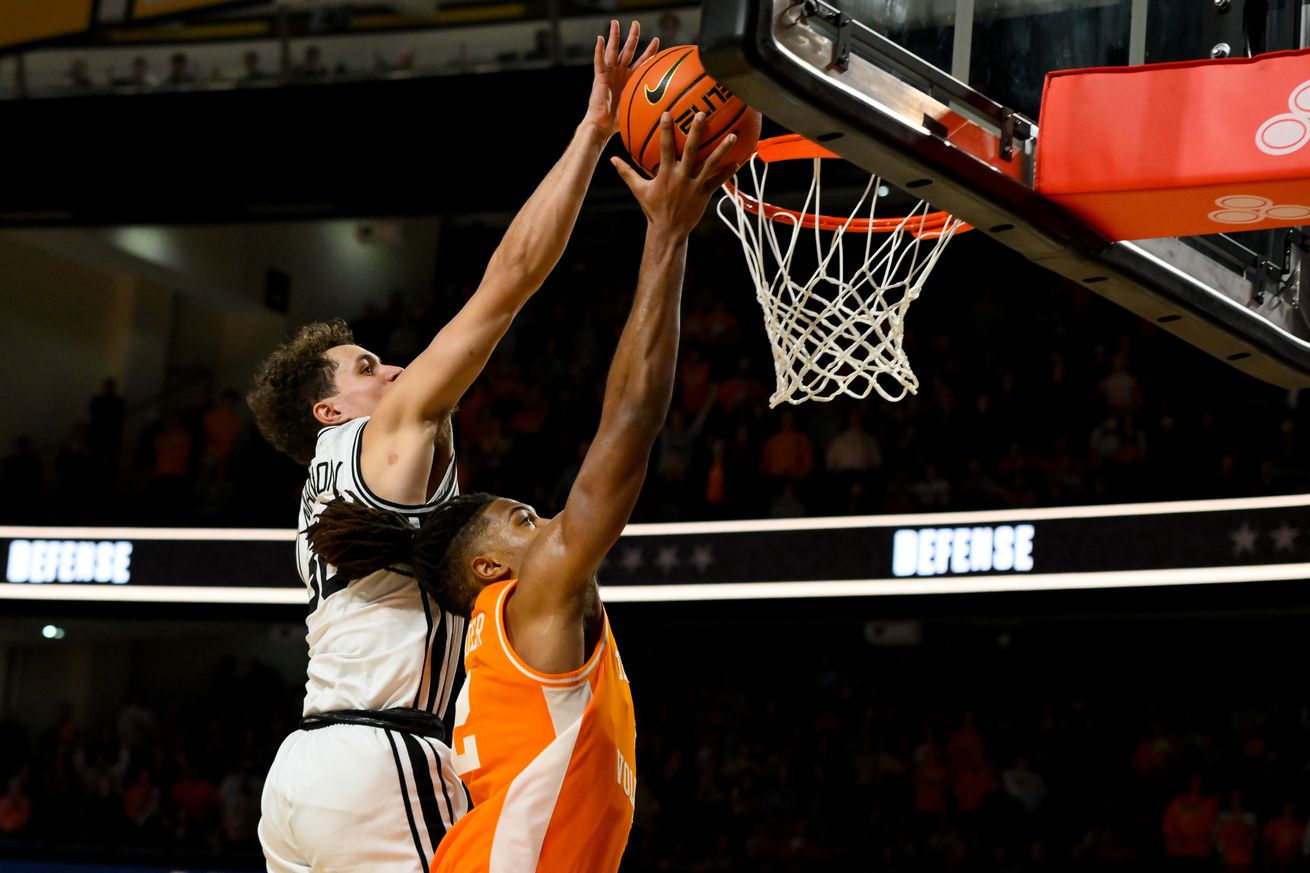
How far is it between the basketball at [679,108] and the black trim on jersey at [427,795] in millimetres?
1197

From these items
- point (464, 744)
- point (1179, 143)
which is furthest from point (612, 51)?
point (464, 744)

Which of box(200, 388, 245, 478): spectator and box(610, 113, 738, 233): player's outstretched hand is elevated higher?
box(200, 388, 245, 478): spectator

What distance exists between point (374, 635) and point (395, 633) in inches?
1.6

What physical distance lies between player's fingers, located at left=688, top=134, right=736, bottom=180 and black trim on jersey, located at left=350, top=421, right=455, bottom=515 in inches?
37.0

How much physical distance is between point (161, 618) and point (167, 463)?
2.60 m

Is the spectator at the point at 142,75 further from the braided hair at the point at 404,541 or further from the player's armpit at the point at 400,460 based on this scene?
the braided hair at the point at 404,541

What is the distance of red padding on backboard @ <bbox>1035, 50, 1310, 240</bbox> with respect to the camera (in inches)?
124

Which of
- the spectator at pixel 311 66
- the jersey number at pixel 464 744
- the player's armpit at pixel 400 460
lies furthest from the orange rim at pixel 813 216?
the spectator at pixel 311 66

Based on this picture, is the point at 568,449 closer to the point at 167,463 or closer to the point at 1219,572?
the point at 167,463

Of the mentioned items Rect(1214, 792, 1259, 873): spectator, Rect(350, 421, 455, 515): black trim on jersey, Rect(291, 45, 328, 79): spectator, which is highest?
Rect(291, 45, 328, 79): spectator

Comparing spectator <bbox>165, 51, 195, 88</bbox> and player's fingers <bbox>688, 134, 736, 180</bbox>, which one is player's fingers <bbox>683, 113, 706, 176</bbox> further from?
spectator <bbox>165, 51, 195, 88</bbox>

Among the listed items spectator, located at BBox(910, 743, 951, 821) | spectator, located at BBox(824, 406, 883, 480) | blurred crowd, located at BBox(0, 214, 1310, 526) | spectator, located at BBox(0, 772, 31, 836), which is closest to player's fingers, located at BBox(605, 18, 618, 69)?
blurred crowd, located at BBox(0, 214, 1310, 526)

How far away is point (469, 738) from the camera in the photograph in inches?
Result: 112

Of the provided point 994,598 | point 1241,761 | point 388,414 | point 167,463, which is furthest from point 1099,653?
point 388,414
